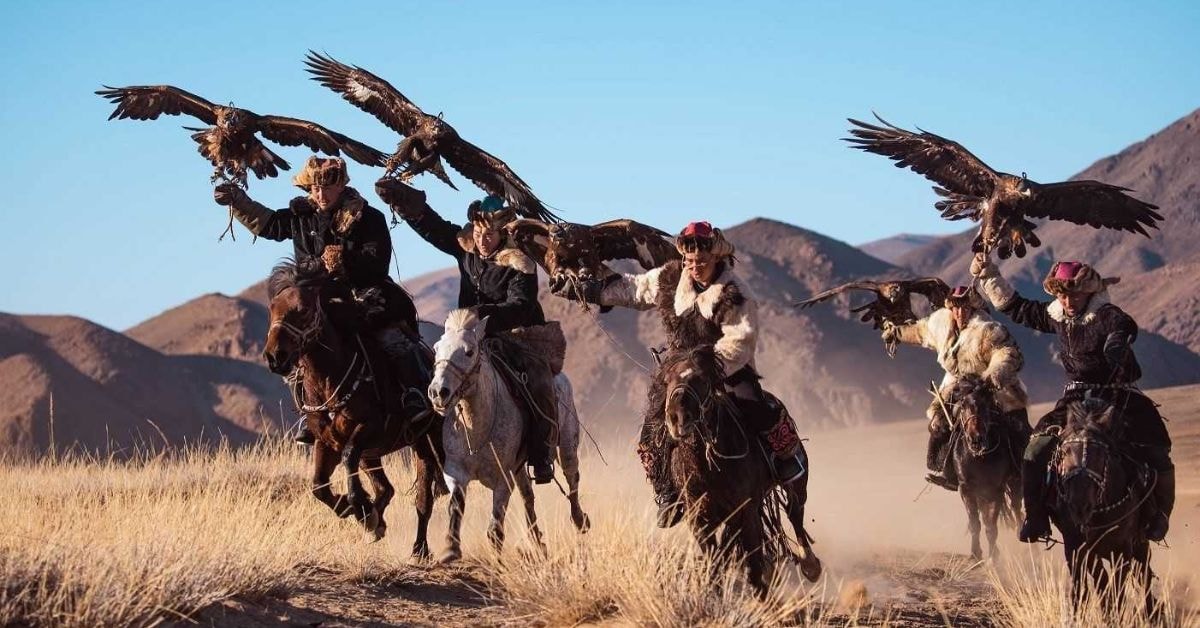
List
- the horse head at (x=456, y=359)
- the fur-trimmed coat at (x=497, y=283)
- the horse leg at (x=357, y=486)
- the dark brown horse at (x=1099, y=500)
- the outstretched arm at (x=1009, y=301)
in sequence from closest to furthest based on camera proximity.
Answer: the dark brown horse at (x=1099, y=500) < the horse head at (x=456, y=359) < the outstretched arm at (x=1009, y=301) < the horse leg at (x=357, y=486) < the fur-trimmed coat at (x=497, y=283)

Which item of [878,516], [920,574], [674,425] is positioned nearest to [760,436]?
[674,425]

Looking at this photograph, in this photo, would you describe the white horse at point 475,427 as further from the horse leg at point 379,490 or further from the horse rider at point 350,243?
the horse rider at point 350,243

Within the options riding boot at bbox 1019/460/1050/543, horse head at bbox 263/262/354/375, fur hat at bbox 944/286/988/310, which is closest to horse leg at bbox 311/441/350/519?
horse head at bbox 263/262/354/375

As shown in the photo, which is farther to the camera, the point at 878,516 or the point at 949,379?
the point at 878,516

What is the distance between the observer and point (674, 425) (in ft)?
26.2

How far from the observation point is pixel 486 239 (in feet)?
34.8

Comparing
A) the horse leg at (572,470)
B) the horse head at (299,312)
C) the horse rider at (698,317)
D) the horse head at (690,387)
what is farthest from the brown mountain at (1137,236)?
the horse head at (690,387)

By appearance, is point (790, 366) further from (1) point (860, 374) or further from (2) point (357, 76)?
(2) point (357, 76)

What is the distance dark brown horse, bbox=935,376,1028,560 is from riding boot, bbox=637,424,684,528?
5.67 metres

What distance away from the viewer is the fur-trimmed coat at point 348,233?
10.7 metres

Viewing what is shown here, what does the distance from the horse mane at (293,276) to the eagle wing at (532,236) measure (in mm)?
1284

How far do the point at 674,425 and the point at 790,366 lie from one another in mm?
42500

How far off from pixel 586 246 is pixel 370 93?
4.64 m

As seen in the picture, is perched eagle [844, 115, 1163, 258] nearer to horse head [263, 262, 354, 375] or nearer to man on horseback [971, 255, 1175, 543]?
man on horseback [971, 255, 1175, 543]
